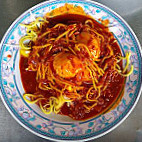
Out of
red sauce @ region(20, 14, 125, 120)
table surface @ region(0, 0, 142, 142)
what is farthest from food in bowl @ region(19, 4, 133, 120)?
table surface @ region(0, 0, 142, 142)

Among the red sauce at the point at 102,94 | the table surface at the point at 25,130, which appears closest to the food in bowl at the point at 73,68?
the red sauce at the point at 102,94

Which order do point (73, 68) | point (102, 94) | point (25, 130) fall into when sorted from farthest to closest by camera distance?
point (25, 130) < point (102, 94) < point (73, 68)

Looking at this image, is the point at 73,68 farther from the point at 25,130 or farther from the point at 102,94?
the point at 25,130

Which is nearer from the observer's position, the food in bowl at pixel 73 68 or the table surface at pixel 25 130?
the food in bowl at pixel 73 68

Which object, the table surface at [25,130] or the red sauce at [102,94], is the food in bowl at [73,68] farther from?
the table surface at [25,130]

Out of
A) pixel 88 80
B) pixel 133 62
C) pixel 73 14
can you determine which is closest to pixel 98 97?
pixel 88 80

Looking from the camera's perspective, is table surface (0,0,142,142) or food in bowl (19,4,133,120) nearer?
food in bowl (19,4,133,120)

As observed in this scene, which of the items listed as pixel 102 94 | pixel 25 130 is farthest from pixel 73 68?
pixel 25 130

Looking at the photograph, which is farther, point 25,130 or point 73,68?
point 25,130

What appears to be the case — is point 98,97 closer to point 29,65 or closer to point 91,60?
point 91,60

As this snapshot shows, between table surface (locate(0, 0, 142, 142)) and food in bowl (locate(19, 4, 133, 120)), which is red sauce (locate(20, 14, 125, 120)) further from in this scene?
table surface (locate(0, 0, 142, 142))
